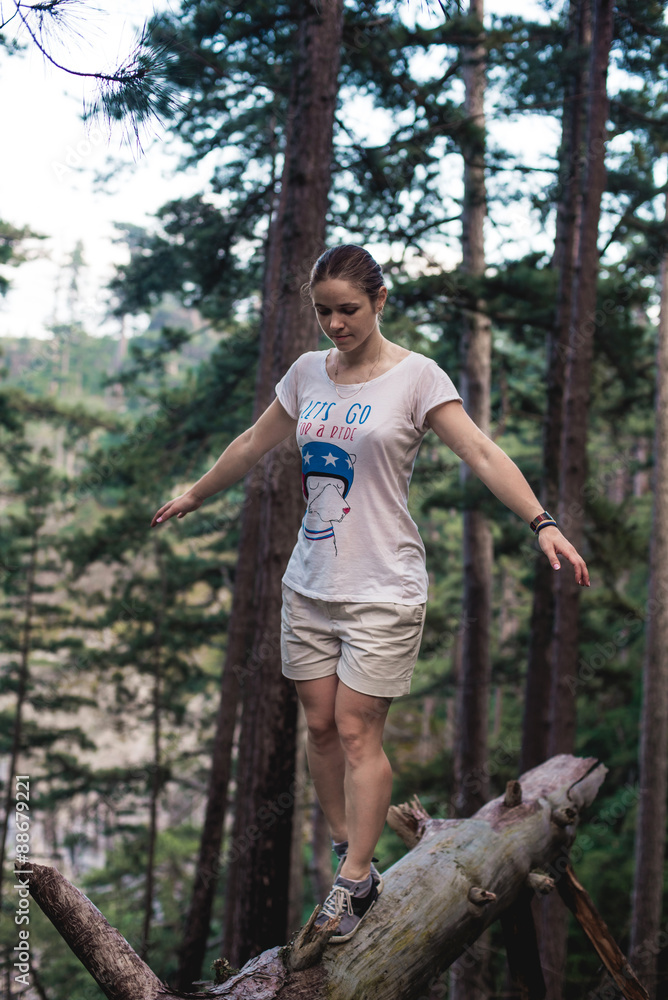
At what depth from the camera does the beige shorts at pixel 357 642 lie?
249 cm

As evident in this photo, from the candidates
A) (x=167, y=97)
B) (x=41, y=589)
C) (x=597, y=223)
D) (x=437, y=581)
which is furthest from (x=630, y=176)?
(x=437, y=581)

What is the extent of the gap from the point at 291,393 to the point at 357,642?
102 cm

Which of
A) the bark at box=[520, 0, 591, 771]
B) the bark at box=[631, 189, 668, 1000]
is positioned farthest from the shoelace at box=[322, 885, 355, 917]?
the bark at box=[631, 189, 668, 1000]

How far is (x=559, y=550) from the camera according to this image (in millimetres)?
2348

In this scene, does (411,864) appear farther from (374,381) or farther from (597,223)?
(597,223)

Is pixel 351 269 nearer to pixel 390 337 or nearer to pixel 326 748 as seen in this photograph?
pixel 326 748

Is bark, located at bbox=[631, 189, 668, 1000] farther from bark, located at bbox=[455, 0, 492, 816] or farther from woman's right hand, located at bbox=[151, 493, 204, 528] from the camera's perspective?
woman's right hand, located at bbox=[151, 493, 204, 528]

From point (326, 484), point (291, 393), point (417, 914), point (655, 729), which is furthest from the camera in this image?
point (655, 729)

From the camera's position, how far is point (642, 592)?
59.3 feet

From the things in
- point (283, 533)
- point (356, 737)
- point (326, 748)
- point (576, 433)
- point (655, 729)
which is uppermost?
point (576, 433)

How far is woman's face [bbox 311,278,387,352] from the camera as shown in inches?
96.0

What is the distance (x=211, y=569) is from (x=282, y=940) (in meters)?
10.2

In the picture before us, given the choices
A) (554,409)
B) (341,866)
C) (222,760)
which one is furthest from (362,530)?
(222,760)

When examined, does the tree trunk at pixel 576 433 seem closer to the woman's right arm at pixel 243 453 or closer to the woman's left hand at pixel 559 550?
the woman's right arm at pixel 243 453
